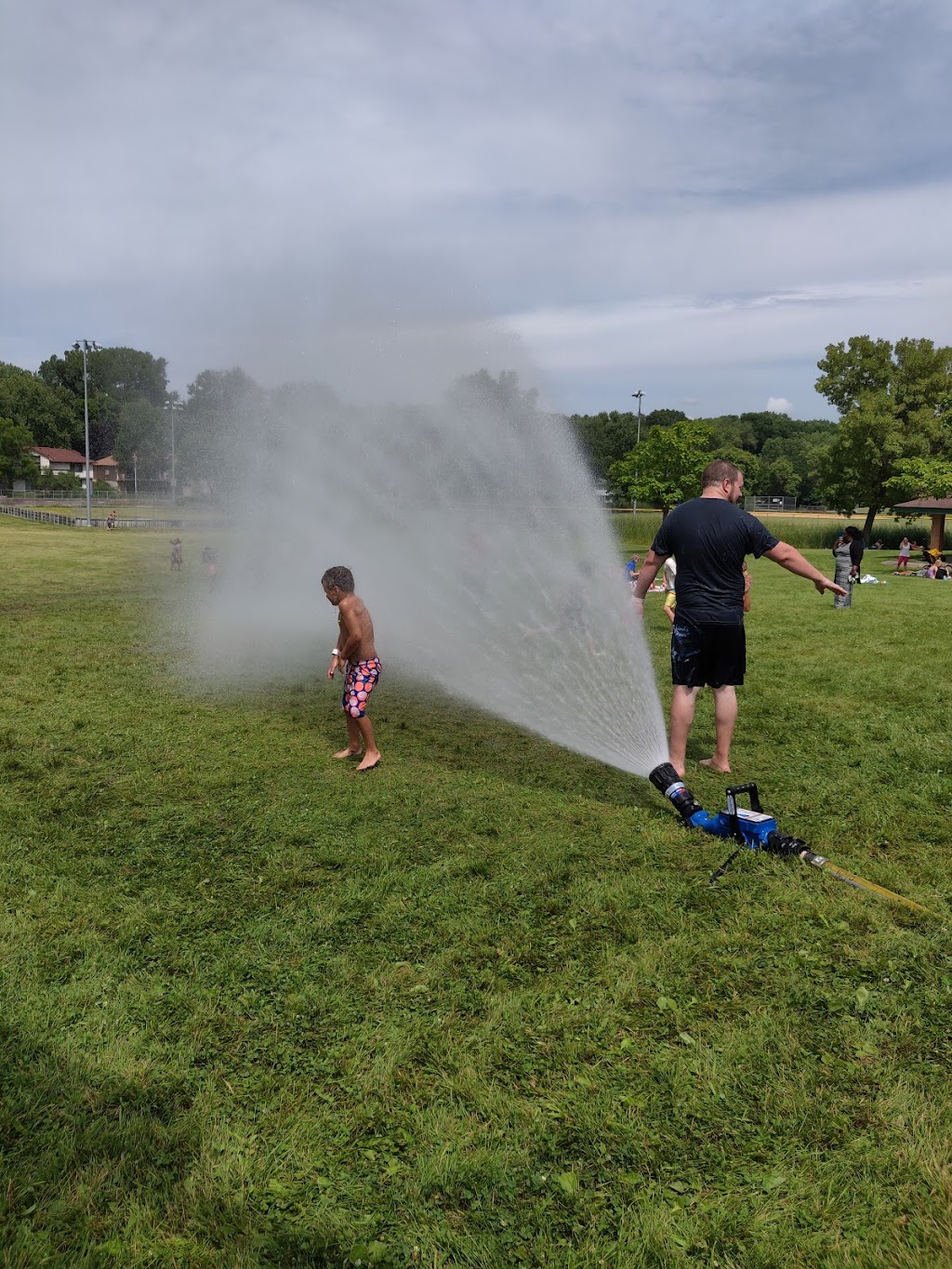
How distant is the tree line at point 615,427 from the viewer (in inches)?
727

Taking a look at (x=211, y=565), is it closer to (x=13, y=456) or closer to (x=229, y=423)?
(x=229, y=423)

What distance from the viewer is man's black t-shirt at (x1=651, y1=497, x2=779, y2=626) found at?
6195mm

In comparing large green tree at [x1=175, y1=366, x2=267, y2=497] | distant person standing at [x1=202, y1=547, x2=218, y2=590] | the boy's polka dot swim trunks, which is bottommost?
the boy's polka dot swim trunks

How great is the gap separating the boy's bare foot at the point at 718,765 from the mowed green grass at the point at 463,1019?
0.55ft

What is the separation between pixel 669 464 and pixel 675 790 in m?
41.8

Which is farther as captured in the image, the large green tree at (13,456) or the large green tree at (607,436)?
the large green tree at (607,436)

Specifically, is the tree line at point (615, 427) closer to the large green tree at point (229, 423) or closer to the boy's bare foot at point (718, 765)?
the large green tree at point (229, 423)

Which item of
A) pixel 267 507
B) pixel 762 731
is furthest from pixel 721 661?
pixel 267 507

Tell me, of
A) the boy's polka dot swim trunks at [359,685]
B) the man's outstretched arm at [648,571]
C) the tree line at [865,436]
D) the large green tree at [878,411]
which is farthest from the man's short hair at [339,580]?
the large green tree at [878,411]

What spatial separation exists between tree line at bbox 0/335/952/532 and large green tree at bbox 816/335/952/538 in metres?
0.07

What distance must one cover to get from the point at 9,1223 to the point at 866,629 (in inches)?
638

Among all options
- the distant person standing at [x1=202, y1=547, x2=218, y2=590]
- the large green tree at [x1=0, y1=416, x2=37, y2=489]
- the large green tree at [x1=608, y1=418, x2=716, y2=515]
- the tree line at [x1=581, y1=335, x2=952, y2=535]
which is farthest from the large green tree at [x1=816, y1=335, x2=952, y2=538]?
the large green tree at [x1=0, y1=416, x2=37, y2=489]

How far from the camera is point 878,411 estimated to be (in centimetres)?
4631

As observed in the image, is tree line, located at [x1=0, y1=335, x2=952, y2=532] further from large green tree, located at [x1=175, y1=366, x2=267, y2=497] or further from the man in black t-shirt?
the man in black t-shirt
